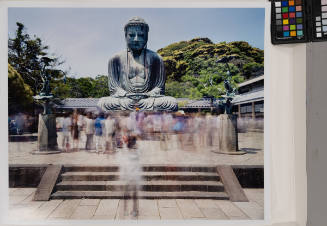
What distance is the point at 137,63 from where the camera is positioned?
437cm

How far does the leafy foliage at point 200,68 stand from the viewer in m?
5.00

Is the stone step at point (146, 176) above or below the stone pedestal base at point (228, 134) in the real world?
below

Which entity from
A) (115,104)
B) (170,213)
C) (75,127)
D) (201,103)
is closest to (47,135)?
(75,127)

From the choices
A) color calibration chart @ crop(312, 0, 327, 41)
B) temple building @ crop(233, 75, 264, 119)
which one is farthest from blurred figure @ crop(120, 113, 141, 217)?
color calibration chart @ crop(312, 0, 327, 41)

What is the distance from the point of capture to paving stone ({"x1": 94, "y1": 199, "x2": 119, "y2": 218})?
254cm

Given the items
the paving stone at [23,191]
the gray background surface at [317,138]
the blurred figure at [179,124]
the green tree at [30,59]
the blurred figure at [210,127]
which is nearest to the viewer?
the gray background surface at [317,138]

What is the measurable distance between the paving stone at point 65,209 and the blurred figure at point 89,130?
1.09 metres

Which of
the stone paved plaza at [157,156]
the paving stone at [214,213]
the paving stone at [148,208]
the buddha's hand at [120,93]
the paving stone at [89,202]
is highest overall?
the buddha's hand at [120,93]

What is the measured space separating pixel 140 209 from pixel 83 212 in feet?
2.03

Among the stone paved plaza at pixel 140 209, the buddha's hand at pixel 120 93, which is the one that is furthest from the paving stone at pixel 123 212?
the buddha's hand at pixel 120 93

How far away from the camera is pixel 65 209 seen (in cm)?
262

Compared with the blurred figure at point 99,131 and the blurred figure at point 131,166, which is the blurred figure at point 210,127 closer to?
the blurred figure at point 131,166

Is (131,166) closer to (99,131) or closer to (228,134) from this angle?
(99,131)

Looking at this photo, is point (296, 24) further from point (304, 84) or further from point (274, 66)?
point (304, 84)
